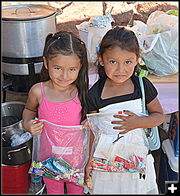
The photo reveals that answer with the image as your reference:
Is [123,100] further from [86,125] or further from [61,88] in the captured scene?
[61,88]

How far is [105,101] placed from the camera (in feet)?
4.99

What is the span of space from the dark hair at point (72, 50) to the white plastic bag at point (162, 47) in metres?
0.57

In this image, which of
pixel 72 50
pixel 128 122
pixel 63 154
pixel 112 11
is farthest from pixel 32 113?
pixel 112 11

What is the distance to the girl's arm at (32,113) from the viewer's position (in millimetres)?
1508

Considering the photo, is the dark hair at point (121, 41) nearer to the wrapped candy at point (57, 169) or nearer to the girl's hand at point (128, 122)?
the girl's hand at point (128, 122)

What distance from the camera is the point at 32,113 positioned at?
1.67 m

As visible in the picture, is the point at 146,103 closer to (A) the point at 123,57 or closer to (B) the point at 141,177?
(A) the point at 123,57

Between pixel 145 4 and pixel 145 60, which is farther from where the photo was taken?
pixel 145 4

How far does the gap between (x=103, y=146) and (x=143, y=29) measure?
110cm

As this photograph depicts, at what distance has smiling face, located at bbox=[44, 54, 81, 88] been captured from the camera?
4.83 feet

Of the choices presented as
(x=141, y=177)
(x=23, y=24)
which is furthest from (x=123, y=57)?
(x=23, y=24)

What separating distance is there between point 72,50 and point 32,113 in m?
0.48

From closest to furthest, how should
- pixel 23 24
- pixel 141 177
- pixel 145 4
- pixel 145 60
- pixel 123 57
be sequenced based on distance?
pixel 123 57
pixel 141 177
pixel 145 60
pixel 23 24
pixel 145 4

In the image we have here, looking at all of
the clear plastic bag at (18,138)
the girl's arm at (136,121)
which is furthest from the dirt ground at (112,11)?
the girl's arm at (136,121)
